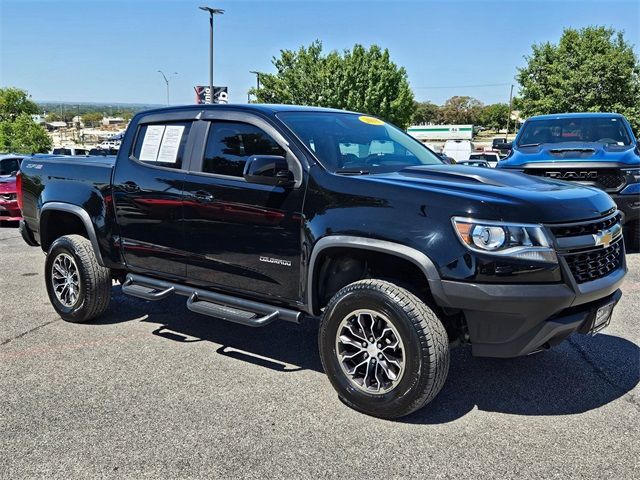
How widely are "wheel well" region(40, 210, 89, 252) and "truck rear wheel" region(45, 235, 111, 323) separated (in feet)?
0.74

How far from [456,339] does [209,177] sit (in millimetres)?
2083

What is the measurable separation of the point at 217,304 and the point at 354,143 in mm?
1566

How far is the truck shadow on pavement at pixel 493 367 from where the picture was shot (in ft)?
12.3

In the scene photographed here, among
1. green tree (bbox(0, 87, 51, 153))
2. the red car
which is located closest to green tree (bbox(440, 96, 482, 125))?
green tree (bbox(0, 87, 51, 153))

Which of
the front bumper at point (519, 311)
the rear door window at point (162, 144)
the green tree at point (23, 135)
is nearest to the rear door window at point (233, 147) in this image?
the rear door window at point (162, 144)

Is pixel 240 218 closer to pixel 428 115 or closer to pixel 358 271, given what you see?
pixel 358 271

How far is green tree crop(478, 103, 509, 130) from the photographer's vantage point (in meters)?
121

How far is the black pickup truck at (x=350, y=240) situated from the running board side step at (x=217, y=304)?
15mm

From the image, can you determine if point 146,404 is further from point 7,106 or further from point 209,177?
point 7,106

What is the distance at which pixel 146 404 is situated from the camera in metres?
3.77

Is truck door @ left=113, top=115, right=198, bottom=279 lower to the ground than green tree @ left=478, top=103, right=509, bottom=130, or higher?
lower

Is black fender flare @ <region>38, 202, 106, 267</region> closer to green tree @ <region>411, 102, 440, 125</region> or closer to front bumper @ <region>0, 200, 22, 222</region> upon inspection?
front bumper @ <region>0, 200, 22, 222</region>

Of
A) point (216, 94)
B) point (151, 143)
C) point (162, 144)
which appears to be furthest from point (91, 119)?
point (162, 144)

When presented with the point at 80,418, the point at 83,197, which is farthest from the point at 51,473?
the point at 83,197
